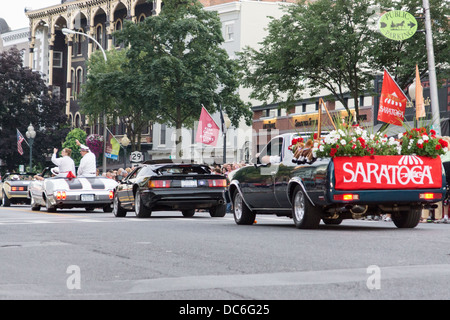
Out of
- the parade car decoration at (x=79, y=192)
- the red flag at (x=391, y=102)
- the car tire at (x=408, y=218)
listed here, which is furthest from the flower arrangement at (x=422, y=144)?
the parade car decoration at (x=79, y=192)

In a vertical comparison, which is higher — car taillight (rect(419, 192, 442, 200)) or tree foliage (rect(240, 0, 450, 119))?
tree foliage (rect(240, 0, 450, 119))

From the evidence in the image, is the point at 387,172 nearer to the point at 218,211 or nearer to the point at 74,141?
the point at 218,211

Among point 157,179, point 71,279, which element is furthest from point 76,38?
point 71,279

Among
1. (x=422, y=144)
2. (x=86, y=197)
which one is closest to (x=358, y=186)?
(x=422, y=144)

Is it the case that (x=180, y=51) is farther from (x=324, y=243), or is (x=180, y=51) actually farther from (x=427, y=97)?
(x=324, y=243)

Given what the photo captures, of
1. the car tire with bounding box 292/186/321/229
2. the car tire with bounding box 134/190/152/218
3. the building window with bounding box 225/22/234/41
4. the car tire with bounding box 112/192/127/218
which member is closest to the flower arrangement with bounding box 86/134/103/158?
the building window with bounding box 225/22/234/41

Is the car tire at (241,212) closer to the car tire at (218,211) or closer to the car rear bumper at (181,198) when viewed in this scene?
the car rear bumper at (181,198)

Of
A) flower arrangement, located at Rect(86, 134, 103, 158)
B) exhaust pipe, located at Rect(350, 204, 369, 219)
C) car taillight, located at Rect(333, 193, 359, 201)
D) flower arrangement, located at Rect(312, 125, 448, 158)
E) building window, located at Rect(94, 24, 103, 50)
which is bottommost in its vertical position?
exhaust pipe, located at Rect(350, 204, 369, 219)

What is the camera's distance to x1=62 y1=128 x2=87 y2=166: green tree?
7375 cm

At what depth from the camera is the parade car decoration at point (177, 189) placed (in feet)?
72.2

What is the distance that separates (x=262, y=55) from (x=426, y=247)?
25.4 m

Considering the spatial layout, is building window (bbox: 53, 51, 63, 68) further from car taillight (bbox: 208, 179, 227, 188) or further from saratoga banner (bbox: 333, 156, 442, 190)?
saratoga banner (bbox: 333, 156, 442, 190)

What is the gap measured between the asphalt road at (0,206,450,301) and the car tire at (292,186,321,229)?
488 millimetres

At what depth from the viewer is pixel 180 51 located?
49.5 metres
